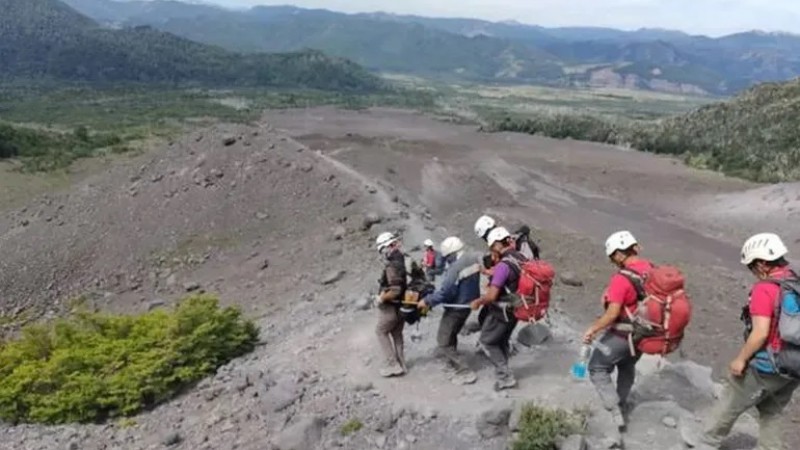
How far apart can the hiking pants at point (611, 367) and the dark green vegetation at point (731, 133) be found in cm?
2782

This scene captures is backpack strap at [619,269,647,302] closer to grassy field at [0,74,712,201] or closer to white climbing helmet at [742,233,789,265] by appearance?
white climbing helmet at [742,233,789,265]

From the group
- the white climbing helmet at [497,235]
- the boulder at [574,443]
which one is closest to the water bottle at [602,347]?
the boulder at [574,443]

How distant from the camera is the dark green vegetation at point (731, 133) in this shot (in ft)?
122

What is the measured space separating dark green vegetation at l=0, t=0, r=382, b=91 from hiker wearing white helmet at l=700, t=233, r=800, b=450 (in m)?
113

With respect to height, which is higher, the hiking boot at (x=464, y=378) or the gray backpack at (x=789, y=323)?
the gray backpack at (x=789, y=323)

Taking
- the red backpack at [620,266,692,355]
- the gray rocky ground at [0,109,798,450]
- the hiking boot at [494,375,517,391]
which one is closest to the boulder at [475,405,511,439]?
the gray rocky ground at [0,109,798,450]

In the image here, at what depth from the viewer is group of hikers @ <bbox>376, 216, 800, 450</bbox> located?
7227 millimetres

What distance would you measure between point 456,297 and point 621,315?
2350 mm

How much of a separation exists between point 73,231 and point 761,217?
20643mm

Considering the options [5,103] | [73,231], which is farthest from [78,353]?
[5,103]

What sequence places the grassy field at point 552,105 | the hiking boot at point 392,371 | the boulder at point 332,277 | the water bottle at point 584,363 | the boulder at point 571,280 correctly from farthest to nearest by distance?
the grassy field at point 552,105 < the boulder at point 571,280 < the boulder at point 332,277 < the hiking boot at point 392,371 < the water bottle at point 584,363

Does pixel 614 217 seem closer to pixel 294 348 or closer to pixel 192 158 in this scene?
pixel 192 158

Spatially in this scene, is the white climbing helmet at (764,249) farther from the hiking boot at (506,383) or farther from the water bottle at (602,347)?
the hiking boot at (506,383)

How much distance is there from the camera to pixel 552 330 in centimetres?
1284
